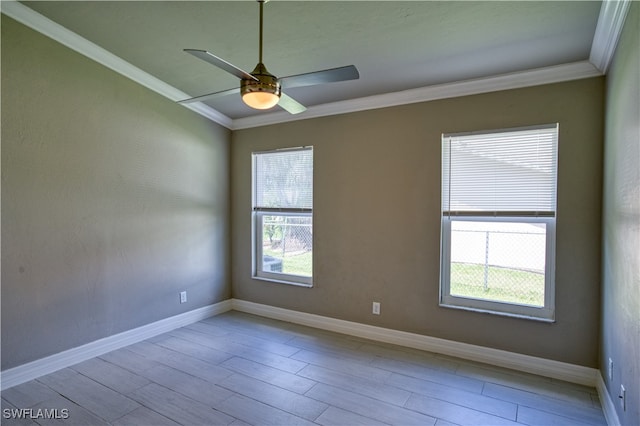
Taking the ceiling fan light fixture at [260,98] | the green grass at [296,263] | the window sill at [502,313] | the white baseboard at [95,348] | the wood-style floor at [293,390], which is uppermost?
the ceiling fan light fixture at [260,98]

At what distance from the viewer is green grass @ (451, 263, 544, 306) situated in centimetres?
278

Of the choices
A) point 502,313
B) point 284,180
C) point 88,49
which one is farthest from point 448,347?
point 88,49

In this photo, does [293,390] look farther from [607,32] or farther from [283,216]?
[607,32]

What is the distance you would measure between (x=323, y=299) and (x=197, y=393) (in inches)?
65.9

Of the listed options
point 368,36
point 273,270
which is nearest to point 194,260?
point 273,270

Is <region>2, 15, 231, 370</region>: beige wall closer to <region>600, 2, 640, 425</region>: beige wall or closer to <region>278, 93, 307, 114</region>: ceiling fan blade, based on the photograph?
<region>278, 93, 307, 114</region>: ceiling fan blade

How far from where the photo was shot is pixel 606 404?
220 cm

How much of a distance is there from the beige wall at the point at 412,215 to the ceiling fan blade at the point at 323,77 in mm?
1551

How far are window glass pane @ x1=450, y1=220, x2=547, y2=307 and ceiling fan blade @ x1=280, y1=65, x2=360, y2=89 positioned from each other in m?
1.87

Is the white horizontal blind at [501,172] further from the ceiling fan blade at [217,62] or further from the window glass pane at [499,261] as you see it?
the ceiling fan blade at [217,62]

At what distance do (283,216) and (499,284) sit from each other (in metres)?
2.42

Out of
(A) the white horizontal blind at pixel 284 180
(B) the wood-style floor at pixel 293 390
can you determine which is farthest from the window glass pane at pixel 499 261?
(A) the white horizontal blind at pixel 284 180

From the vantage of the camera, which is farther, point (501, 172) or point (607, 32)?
point (501, 172)

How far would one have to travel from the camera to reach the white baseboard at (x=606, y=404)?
201cm
